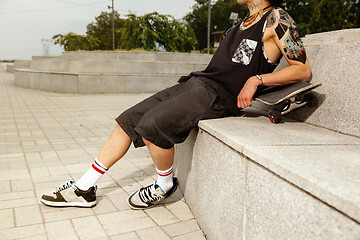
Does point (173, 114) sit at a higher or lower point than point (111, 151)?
higher

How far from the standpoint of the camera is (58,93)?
1153cm

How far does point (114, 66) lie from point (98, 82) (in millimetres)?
1130

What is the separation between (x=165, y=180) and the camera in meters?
2.72

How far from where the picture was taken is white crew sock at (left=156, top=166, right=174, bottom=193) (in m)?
2.68

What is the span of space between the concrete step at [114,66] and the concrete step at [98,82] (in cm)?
60

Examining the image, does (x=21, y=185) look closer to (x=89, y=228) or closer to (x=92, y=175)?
(x=92, y=175)

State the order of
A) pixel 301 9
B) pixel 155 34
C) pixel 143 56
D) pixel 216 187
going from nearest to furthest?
1. pixel 216 187
2. pixel 143 56
3. pixel 155 34
4. pixel 301 9

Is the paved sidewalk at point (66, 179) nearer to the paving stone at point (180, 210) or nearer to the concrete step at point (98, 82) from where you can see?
the paving stone at point (180, 210)

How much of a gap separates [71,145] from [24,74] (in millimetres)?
10085

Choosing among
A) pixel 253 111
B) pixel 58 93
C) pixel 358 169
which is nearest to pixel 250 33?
pixel 253 111

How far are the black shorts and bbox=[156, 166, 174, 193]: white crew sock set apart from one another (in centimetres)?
30

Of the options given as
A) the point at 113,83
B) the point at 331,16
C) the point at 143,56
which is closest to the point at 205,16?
the point at 331,16

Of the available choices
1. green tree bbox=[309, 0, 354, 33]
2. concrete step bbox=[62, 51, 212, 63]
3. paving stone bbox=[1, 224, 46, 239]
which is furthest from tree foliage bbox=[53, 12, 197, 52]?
paving stone bbox=[1, 224, 46, 239]

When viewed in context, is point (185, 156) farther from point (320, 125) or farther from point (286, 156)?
point (286, 156)
